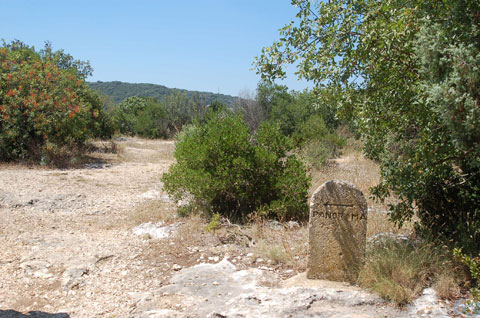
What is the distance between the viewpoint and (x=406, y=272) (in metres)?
3.89

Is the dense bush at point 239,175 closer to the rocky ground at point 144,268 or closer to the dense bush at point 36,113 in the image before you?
the rocky ground at point 144,268

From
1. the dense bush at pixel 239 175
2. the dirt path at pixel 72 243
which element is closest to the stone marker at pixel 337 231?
the dirt path at pixel 72 243

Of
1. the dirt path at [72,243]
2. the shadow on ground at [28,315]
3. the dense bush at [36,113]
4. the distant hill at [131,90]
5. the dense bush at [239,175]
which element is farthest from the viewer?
the distant hill at [131,90]

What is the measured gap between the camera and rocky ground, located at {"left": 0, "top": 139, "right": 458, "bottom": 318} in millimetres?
3773

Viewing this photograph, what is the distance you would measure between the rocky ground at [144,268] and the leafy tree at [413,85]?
52.2 inches

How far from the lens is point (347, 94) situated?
181 inches

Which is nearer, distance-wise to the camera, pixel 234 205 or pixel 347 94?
pixel 347 94

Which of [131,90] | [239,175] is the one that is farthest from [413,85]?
[131,90]

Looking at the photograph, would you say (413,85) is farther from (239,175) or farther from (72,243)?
(72,243)

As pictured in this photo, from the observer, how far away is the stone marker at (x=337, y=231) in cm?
414

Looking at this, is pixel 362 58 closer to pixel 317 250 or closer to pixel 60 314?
pixel 317 250

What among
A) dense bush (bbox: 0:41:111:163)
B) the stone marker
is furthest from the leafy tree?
dense bush (bbox: 0:41:111:163)

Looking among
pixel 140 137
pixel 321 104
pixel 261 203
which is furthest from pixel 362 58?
pixel 140 137

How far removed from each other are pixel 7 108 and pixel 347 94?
10.5 meters
